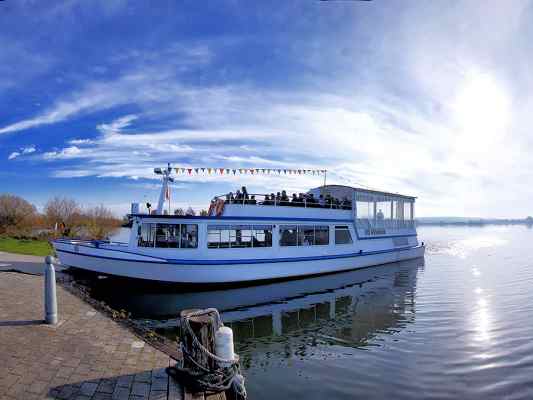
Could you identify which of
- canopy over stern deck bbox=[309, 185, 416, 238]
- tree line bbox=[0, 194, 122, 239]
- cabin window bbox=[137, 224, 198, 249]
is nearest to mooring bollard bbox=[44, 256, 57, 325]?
cabin window bbox=[137, 224, 198, 249]

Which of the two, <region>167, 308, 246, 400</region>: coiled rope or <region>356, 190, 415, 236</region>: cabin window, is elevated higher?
<region>356, 190, 415, 236</region>: cabin window

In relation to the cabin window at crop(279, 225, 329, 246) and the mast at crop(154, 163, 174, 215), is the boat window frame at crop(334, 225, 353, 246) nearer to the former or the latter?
the cabin window at crop(279, 225, 329, 246)

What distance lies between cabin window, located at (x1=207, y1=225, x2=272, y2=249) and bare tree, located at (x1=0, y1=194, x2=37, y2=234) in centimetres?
3127

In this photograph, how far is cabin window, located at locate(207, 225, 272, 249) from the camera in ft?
52.3

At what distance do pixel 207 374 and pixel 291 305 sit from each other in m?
8.92

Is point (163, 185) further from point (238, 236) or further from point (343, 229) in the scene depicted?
point (343, 229)

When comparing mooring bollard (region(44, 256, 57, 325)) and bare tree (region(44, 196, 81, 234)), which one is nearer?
mooring bollard (region(44, 256, 57, 325))

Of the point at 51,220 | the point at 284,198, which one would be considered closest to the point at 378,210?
the point at 284,198

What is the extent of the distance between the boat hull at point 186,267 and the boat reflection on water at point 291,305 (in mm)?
563

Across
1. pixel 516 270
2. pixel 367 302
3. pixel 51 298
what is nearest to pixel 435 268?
pixel 516 270

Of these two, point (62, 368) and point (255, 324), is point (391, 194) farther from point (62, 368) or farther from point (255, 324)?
point (62, 368)

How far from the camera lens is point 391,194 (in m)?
26.2

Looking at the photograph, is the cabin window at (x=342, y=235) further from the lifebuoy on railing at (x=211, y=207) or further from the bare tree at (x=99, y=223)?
the bare tree at (x=99, y=223)

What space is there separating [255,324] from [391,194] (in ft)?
60.2
